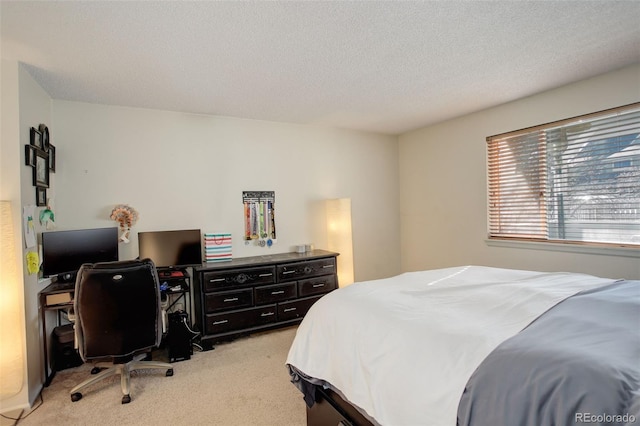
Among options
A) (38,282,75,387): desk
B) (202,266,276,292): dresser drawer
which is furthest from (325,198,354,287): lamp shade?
(38,282,75,387): desk

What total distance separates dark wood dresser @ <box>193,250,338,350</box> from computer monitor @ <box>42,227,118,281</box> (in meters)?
0.87

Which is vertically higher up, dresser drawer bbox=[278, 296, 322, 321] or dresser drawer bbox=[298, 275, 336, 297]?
dresser drawer bbox=[298, 275, 336, 297]

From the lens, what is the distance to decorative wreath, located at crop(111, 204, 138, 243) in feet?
10.8

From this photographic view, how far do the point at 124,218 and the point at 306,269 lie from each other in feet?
6.70

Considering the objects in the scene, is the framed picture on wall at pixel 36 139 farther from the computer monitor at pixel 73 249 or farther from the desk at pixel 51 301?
the desk at pixel 51 301

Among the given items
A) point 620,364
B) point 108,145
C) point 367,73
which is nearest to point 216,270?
point 108,145

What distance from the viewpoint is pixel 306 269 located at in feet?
12.6

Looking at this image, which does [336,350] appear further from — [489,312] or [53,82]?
[53,82]

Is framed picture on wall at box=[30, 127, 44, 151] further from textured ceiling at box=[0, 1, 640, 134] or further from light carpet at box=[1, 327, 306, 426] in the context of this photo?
light carpet at box=[1, 327, 306, 426]

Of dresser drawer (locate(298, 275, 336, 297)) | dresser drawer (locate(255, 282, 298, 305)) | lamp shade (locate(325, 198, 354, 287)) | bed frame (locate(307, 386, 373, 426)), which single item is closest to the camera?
bed frame (locate(307, 386, 373, 426))

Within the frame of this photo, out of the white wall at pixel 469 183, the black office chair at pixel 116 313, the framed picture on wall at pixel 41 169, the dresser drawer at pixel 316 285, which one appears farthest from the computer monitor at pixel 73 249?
the white wall at pixel 469 183

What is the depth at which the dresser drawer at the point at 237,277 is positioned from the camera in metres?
3.29

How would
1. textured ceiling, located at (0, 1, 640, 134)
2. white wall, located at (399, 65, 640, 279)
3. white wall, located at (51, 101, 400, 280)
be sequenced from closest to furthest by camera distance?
textured ceiling, located at (0, 1, 640, 134)
white wall, located at (399, 65, 640, 279)
white wall, located at (51, 101, 400, 280)

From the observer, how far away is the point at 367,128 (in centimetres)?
464
